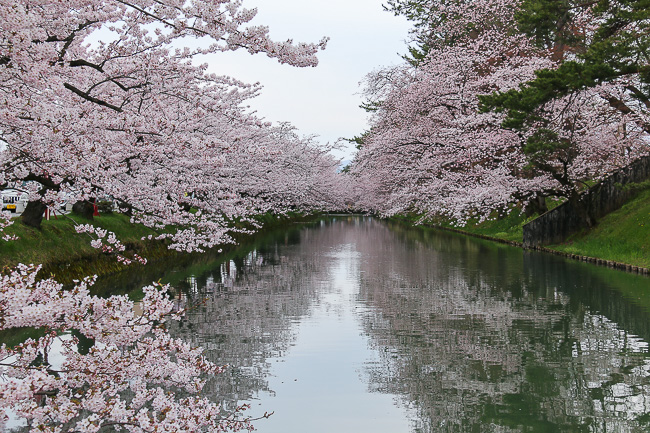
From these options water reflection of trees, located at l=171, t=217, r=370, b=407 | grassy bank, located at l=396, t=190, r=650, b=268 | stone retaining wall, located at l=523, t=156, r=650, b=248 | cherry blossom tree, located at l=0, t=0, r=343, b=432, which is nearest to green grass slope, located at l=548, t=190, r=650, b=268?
grassy bank, located at l=396, t=190, r=650, b=268

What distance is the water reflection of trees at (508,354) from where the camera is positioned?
727 centimetres

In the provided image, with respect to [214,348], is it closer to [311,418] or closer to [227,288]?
[311,418]

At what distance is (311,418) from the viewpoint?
742 cm

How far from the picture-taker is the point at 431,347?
34.4 feet

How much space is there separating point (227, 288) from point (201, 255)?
11.3 m

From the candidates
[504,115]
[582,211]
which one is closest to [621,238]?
[582,211]

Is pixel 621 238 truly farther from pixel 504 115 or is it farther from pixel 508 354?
pixel 508 354

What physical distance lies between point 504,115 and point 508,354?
19037 millimetres

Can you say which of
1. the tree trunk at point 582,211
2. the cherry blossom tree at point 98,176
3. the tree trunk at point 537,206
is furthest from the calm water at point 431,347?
the tree trunk at point 537,206

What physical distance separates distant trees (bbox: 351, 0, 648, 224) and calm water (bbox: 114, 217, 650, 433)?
20.3ft

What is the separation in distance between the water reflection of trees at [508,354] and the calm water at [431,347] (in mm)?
26

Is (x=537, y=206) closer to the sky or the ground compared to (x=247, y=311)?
closer to the sky

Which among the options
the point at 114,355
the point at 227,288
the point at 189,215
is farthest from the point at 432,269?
the point at 114,355

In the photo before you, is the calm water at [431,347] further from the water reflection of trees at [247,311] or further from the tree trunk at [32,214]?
the tree trunk at [32,214]
